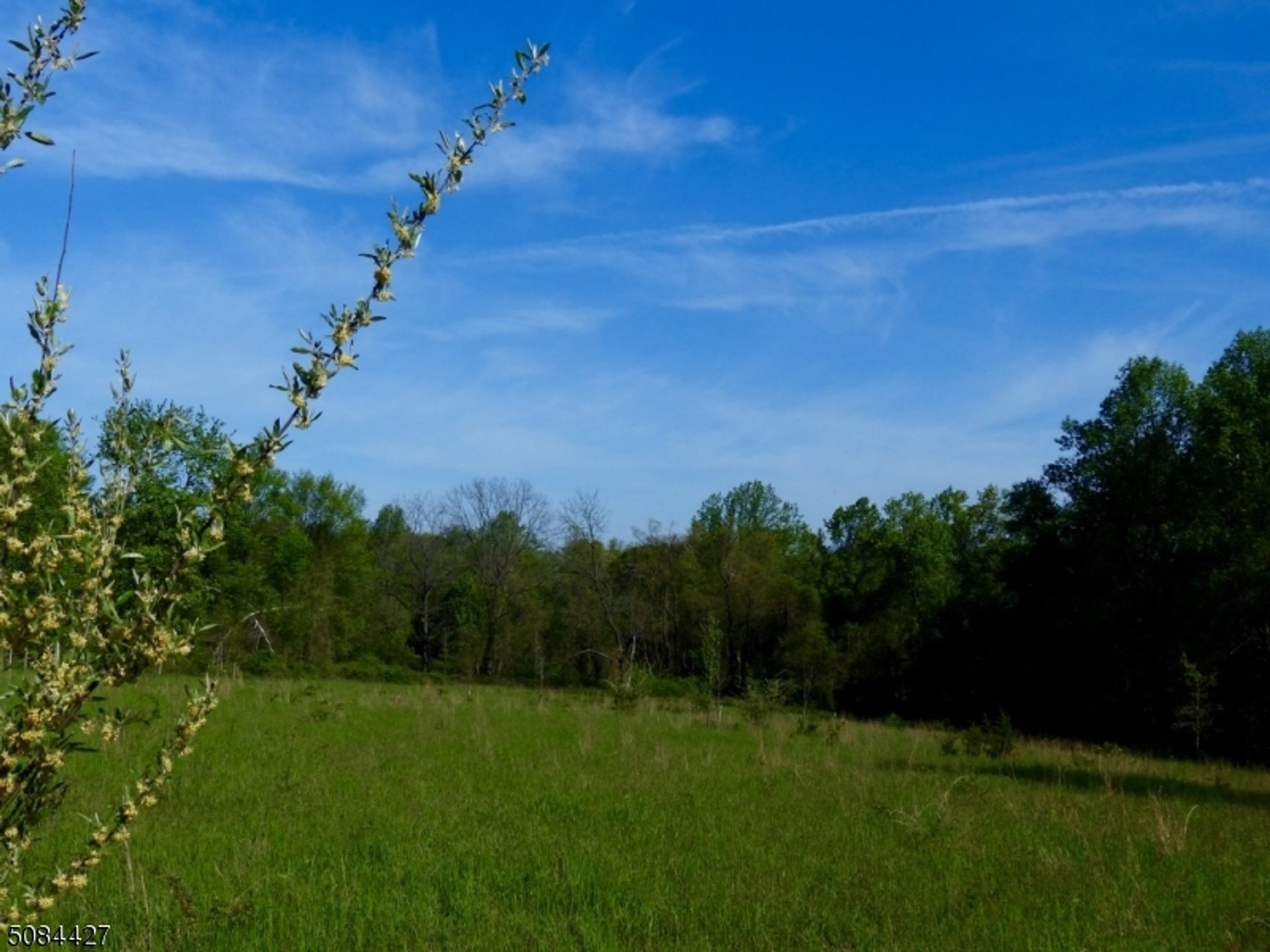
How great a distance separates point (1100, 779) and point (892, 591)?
3807cm

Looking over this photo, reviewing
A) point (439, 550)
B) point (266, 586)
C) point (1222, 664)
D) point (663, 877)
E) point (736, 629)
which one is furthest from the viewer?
point (439, 550)

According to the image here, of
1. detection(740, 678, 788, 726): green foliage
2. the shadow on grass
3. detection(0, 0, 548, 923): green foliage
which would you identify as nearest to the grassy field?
the shadow on grass

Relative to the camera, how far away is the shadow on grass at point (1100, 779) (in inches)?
501

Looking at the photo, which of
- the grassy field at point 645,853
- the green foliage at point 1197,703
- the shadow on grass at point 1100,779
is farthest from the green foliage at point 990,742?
the green foliage at point 1197,703

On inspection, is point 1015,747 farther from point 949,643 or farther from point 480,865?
point 949,643

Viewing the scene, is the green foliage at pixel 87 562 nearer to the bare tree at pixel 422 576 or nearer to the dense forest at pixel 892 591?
the dense forest at pixel 892 591

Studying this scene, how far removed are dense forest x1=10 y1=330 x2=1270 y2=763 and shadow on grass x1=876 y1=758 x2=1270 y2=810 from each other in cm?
217

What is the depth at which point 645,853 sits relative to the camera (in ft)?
25.6

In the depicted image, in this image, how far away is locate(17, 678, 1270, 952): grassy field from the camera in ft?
18.9

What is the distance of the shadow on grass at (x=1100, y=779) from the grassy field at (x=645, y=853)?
0.34 feet

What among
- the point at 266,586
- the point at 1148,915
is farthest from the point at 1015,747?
the point at 266,586

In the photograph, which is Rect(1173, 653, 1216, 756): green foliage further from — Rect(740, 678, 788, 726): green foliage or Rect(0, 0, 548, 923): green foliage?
Rect(0, 0, 548, 923): green foliage

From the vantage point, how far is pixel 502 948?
5453mm

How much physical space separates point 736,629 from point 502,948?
48192 mm
